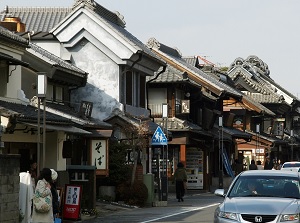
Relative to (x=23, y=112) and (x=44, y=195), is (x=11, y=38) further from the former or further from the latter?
(x=44, y=195)

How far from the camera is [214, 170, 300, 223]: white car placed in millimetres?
15594

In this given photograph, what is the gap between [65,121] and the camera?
25156 millimetres

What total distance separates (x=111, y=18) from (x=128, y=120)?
787 cm

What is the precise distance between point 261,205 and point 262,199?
23.8 inches

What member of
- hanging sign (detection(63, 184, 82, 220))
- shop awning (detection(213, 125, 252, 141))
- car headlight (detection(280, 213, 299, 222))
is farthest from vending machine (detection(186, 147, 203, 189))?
car headlight (detection(280, 213, 299, 222))

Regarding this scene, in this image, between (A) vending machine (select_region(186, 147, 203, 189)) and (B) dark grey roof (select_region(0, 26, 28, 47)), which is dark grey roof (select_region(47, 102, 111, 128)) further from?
(A) vending machine (select_region(186, 147, 203, 189))

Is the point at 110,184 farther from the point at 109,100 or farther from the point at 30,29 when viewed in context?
the point at 30,29

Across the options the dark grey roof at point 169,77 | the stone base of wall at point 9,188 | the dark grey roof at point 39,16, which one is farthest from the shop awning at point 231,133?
the stone base of wall at point 9,188

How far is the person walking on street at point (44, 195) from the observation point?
16422mm

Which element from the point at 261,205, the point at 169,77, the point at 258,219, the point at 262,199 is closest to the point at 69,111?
the point at 169,77

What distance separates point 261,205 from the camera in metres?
15.9

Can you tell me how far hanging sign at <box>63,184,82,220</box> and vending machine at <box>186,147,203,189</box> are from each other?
Result: 86.1ft

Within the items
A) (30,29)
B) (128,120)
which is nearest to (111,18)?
(30,29)

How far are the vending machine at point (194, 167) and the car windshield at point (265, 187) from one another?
31.9 metres
